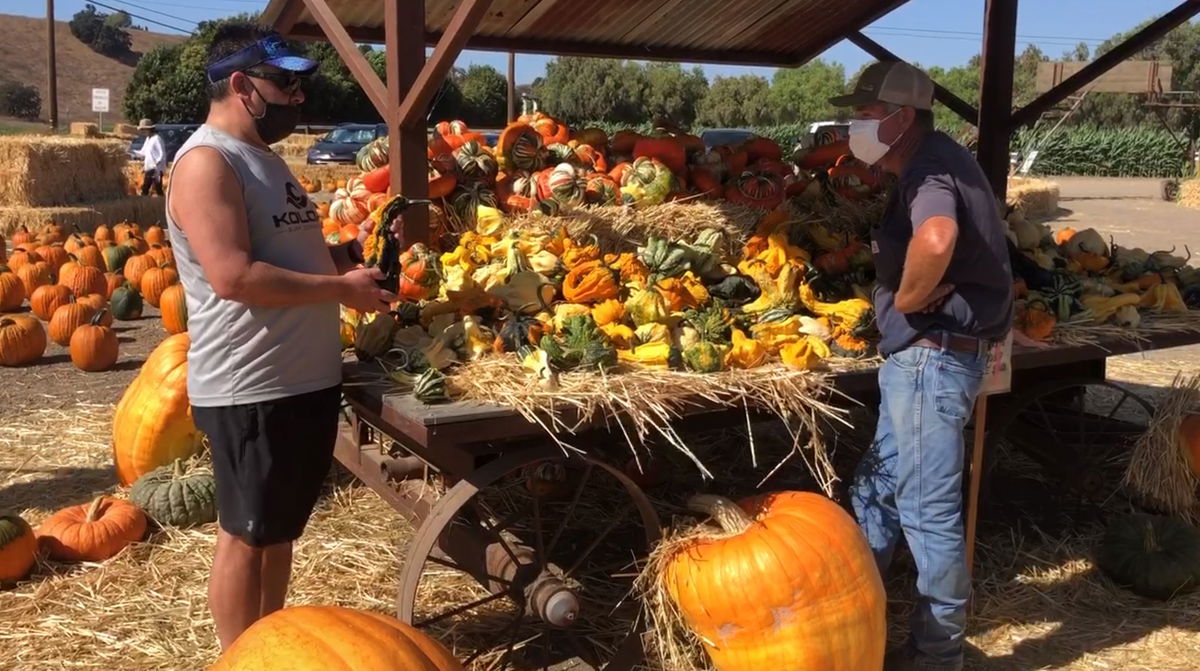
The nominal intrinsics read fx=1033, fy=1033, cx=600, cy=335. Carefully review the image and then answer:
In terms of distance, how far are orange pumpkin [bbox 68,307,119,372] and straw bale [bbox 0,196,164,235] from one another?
7.57 metres

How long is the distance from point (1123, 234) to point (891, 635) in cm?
1955

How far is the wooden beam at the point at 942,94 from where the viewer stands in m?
7.97

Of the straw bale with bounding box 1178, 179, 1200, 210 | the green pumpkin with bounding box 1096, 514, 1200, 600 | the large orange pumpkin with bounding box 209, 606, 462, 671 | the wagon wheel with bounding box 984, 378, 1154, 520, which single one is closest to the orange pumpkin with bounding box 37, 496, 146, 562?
the large orange pumpkin with bounding box 209, 606, 462, 671

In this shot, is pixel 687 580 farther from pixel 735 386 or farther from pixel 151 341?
pixel 151 341

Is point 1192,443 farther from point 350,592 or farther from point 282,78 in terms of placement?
point 282,78

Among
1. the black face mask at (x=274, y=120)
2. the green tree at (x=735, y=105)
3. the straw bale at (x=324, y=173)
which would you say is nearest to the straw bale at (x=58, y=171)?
the straw bale at (x=324, y=173)

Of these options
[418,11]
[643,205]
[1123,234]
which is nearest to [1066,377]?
[643,205]

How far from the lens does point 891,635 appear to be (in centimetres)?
458

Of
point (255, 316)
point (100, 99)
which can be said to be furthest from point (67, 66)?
point (255, 316)

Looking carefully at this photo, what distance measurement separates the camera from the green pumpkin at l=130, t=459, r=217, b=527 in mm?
5434

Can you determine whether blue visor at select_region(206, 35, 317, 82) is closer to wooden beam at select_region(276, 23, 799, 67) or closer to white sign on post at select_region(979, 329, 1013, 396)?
white sign on post at select_region(979, 329, 1013, 396)

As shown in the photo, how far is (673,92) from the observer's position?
7294 cm

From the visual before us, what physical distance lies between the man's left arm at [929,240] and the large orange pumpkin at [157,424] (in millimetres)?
4046

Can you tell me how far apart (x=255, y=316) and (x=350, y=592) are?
203 cm
